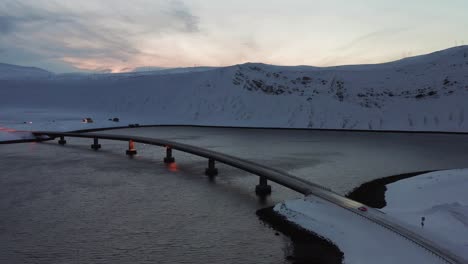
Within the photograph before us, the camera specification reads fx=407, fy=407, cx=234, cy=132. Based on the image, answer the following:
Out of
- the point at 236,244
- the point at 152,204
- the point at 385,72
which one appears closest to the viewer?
the point at 236,244

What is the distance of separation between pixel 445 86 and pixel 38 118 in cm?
9707

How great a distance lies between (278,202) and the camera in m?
21.2

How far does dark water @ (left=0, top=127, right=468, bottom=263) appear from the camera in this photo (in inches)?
552

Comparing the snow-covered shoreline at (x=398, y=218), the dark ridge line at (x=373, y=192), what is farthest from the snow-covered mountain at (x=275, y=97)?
the snow-covered shoreline at (x=398, y=218)

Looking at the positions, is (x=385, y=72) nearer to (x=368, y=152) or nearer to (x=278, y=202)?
(x=368, y=152)

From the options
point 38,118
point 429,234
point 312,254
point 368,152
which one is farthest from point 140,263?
point 38,118

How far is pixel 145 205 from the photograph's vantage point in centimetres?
2027

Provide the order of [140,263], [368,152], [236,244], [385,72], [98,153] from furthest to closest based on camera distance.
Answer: [385,72] < [368,152] < [98,153] < [236,244] < [140,263]

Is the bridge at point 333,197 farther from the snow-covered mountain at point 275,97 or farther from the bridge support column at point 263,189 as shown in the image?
the snow-covered mountain at point 275,97

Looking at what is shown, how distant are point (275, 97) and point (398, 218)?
3773 inches

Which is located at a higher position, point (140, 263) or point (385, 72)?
point (385, 72)

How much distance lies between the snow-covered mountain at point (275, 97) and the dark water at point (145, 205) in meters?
56.1

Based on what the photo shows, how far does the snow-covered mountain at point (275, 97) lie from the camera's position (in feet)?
311

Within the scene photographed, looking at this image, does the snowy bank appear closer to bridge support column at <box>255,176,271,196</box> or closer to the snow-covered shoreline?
the snow-covered shoreline
